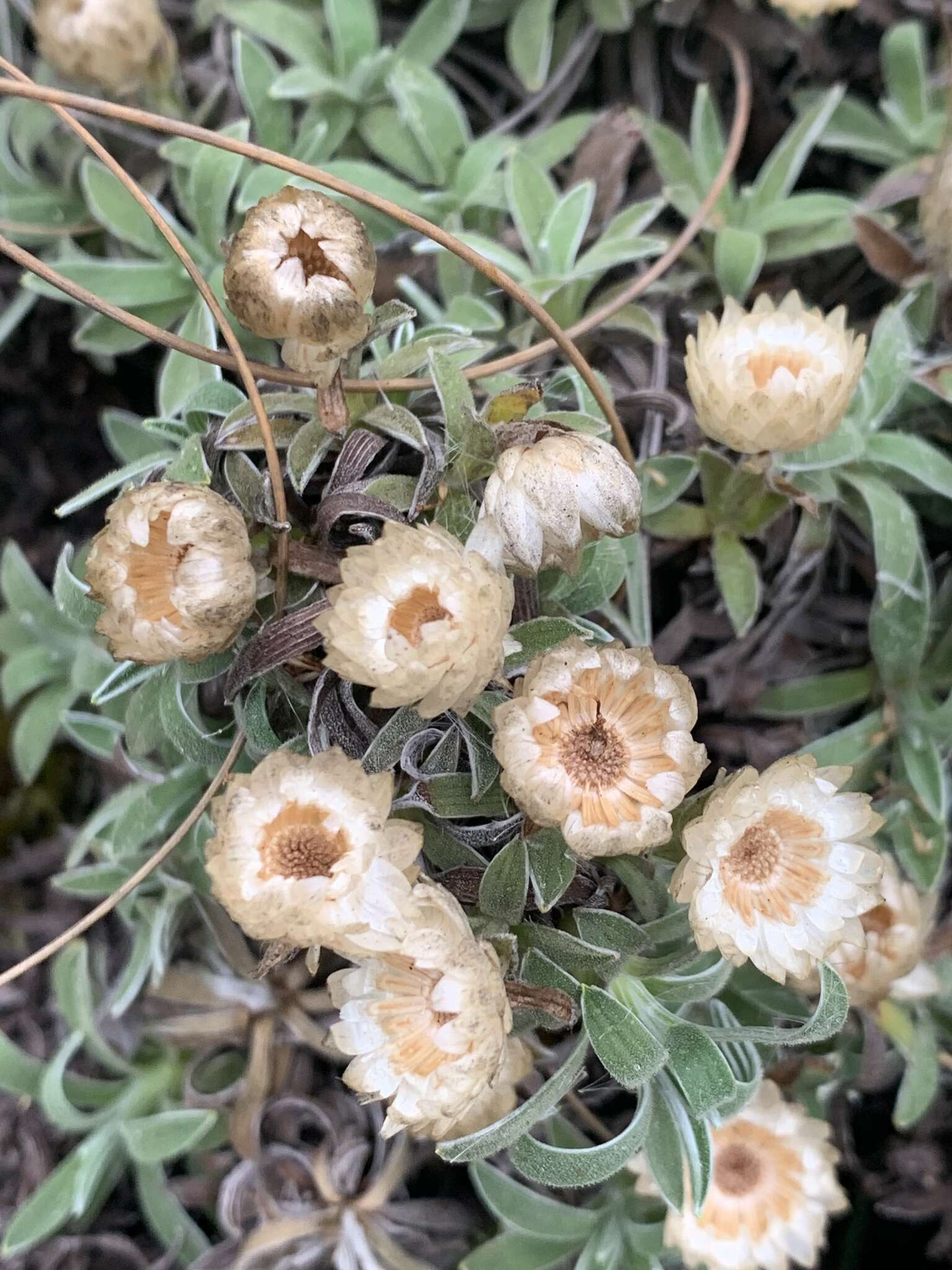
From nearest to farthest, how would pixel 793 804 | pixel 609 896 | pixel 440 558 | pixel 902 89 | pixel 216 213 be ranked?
pixel 440 558
pixel 793 804
pixel 609 896
pixel 216 213
pixel 902 89

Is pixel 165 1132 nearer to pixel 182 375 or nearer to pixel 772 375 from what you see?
pixel 182 375

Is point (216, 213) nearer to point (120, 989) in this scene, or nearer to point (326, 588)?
point (326, 588)

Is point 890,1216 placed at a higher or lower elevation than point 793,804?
lower

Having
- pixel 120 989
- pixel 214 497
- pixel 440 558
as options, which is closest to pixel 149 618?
pixel 214 497

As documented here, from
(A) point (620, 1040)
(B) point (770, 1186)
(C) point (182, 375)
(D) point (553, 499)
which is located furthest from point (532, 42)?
(B) point (770, 1186)

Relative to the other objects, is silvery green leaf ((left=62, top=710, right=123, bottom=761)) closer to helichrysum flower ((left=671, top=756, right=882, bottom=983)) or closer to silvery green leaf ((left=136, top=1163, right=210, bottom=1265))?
silvery green leaf ((left=136, top=1163, right=210, bottom=1265))

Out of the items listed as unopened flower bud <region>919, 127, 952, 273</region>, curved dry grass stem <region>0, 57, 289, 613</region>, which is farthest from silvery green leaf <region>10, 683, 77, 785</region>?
unopened flower bud <region>919, 127, 952, 273</region>
